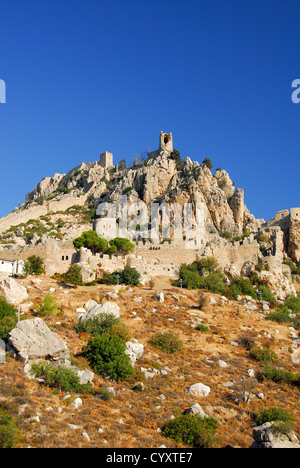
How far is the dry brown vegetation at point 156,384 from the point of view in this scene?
12.0 m

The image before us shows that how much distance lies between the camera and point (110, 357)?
55.9 ft

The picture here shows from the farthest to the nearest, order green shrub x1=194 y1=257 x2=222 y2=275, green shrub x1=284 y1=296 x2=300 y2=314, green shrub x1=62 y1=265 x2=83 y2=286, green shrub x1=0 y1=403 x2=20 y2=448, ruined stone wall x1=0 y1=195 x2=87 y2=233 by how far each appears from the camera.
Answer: ruined stone wall x1=0 y1=195 x2=87 y2=233, green shrub x1=194 y1=257 x2=222 y2=275, green shrub x1=284 y1=296 x2=300 y2=314, green shrub x1=62 y1=265 x2=83 y2=286, green shrub x1=0 y1=403 x2=20 y2=448

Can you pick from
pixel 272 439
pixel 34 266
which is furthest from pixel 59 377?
pixel 34 266

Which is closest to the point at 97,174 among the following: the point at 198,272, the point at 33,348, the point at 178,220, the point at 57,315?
the point at 178,220

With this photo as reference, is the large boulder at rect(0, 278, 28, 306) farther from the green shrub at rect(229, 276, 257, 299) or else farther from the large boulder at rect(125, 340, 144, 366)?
the green shrub at rect(229, 276, 257, 299)

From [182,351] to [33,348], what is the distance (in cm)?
843

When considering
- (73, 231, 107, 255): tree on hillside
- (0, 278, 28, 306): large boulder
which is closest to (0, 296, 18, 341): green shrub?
(0, 278, 28, 306): large boulder

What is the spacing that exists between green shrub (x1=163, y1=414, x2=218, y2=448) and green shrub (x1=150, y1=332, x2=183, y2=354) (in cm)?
681

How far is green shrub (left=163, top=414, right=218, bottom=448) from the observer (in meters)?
12.4

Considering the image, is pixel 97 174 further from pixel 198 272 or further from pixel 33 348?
pixel 33 348

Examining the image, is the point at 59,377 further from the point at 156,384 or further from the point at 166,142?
the point at 166,142

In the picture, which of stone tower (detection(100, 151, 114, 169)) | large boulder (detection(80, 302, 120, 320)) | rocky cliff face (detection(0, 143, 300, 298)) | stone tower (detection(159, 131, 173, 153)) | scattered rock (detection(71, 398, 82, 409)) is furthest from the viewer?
stone tower (detection(100, 151, 114, 169))

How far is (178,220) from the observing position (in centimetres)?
5231

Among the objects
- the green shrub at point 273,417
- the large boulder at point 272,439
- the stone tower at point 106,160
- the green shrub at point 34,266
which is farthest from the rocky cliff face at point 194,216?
the large boulder at point 272,439
